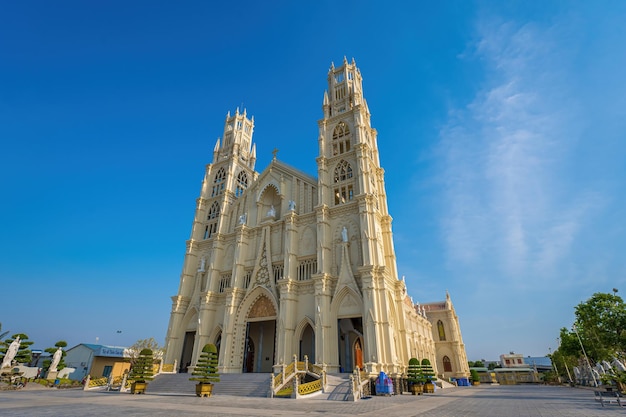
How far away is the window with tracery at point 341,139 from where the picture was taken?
38.6 meters

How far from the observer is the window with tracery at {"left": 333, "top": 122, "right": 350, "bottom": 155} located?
3862 centimetres

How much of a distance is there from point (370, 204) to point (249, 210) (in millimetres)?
16276

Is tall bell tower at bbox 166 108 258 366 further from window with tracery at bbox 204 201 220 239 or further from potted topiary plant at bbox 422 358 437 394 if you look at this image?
potted topiary plant at bbox 422 358 437 394

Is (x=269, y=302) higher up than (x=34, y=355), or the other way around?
(x=269, y=302)

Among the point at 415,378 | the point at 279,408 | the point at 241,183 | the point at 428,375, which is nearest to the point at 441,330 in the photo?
the point at 428,375

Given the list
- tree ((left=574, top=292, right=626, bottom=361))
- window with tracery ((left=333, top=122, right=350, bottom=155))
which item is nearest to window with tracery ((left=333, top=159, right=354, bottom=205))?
window with tracery ((left=333, top=122, right=350, bottom=155))

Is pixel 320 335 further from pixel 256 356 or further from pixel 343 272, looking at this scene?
pixel 256 356

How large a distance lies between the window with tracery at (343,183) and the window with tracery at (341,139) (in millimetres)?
2359

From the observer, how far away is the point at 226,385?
78.4ft

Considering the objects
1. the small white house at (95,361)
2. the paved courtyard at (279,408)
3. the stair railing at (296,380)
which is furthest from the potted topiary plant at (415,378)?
the small white house at (95,361)

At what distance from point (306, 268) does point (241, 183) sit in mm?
20608

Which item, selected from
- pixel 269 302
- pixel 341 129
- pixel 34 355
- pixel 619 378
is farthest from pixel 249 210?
pixel 34 355

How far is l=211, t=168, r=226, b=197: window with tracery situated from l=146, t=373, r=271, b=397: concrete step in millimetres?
24732

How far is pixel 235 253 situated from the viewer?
36.8 m
